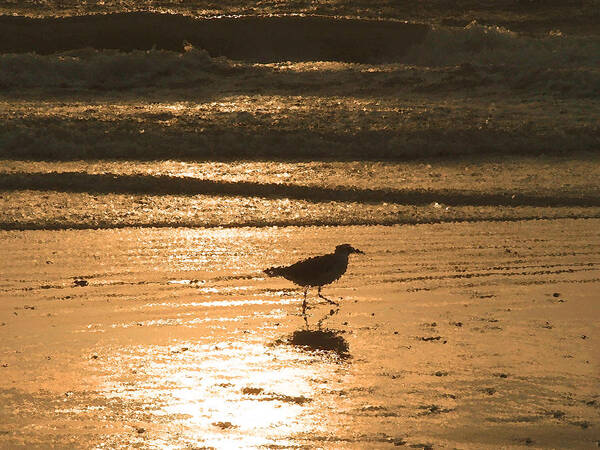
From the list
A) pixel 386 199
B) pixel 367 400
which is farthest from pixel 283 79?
pixel 367 400

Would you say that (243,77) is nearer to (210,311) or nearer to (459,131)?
(459,131)

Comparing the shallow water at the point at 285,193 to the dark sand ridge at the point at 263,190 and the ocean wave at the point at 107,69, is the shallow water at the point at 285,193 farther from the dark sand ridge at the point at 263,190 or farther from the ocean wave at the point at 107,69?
the ocean wave at the point at 107,69

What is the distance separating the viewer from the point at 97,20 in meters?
26.6

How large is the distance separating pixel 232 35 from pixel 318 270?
62.3ft

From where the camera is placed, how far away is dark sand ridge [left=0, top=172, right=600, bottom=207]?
13125mm

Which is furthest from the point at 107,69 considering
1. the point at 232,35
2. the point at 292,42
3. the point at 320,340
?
the point at 320,340

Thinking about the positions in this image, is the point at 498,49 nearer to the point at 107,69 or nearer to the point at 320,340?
the point at 107,69

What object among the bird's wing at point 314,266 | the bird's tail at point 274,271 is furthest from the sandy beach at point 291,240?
the bird's wing at point 314,266

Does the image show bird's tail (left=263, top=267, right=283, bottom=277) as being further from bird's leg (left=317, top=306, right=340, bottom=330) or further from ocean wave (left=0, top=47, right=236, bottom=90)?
ocean wave (left=0, top=47, right=236, bottom=90)

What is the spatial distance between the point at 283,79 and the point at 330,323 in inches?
571

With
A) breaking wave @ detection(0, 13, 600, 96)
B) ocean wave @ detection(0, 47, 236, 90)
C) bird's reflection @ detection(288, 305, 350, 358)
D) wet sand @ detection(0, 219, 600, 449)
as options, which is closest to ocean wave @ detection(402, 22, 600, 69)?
breaking wave @ detection(0, 13, 600, 96)

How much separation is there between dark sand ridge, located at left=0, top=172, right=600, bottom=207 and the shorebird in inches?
173

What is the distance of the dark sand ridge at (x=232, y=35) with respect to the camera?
25938 millimetres

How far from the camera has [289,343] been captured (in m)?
7.55
